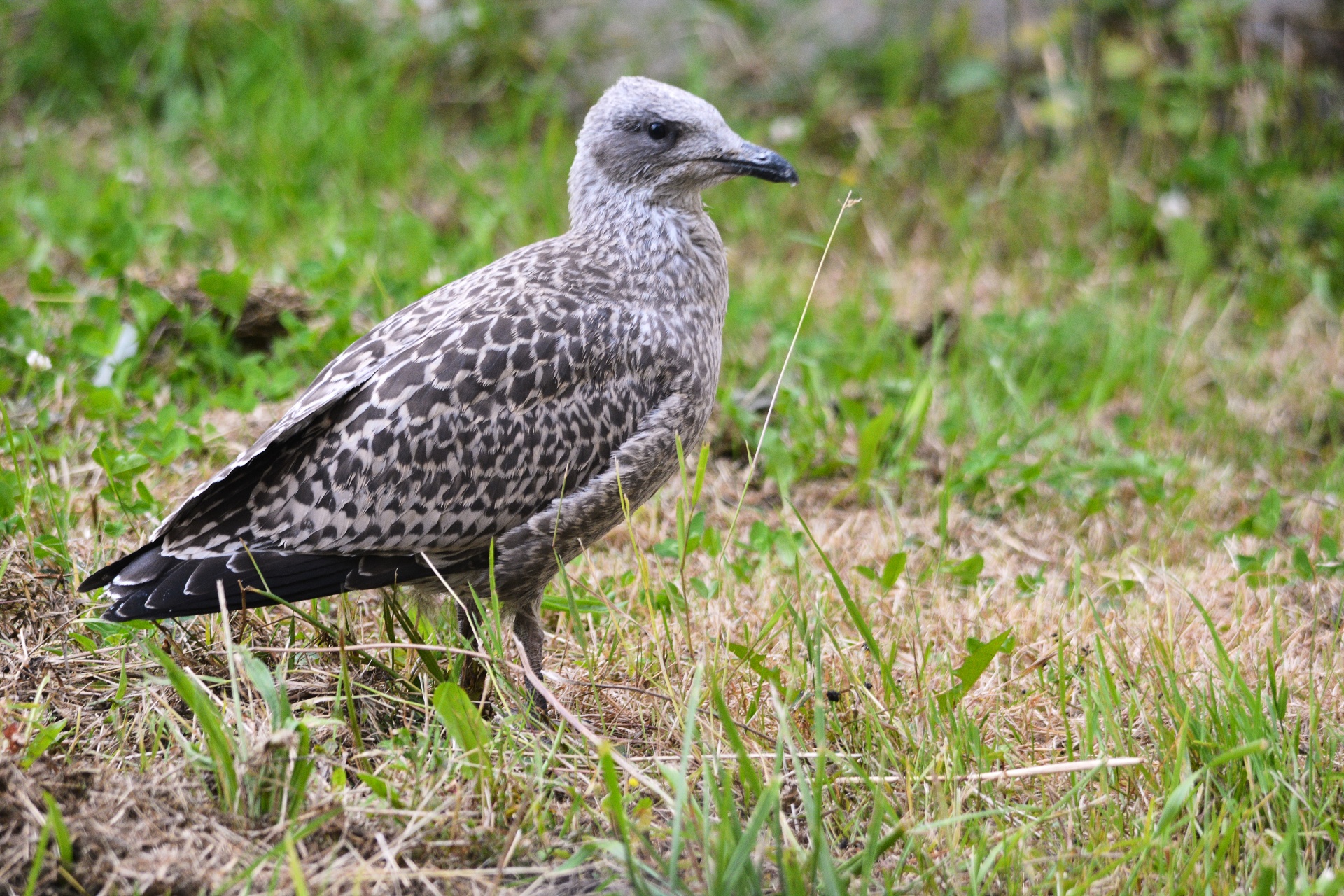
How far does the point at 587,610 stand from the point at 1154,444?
105 inches

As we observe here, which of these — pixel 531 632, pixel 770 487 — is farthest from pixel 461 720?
pixel 770 487

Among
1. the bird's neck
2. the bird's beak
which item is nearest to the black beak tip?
the bird's beak

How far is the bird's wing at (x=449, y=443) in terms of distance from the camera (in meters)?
3.11

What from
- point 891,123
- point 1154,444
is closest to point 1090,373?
point 1154,444

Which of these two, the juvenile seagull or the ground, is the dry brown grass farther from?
the juvenile seagull

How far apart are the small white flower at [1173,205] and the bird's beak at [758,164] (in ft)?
10.9

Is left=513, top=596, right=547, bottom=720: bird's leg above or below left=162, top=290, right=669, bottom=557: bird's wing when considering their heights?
below

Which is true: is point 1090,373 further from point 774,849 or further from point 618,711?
point 774,849

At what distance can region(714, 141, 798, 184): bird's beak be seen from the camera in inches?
148

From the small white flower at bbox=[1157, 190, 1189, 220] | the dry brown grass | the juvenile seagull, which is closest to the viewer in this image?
the dry brown grass

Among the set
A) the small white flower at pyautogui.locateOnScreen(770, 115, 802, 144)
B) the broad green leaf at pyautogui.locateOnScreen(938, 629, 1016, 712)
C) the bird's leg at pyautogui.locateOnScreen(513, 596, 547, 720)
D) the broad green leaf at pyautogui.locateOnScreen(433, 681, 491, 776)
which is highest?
the small white flower at pyautogui.locateOnScreen(770, 115, 802, 144)

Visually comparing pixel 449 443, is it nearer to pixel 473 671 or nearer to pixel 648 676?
pixel 473 671

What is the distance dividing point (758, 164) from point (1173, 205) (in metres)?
3.49

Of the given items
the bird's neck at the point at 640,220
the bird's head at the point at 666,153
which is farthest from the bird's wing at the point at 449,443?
the bird's head at the point at 666,153
